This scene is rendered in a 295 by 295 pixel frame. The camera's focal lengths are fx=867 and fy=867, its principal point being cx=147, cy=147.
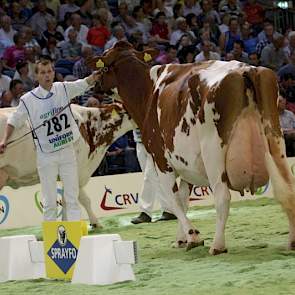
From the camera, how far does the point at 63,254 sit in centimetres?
702

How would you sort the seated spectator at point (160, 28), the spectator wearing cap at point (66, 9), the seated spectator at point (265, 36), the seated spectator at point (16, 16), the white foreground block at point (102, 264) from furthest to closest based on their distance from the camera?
the seated spectator at point (265, 36) → the seated spectator at point (160, 28) → the spectator wearing cap at point (66, 9) → the seated spectator at point (16, 16) → the white foreground block at point (102, 264)

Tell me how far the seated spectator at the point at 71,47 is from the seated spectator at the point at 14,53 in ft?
2.87

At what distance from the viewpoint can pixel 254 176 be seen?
25.8ft

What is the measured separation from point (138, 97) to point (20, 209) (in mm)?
3630

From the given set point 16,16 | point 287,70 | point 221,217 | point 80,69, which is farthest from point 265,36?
point 221,217

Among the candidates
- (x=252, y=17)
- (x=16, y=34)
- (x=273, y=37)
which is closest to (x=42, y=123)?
(x=16, y=34)

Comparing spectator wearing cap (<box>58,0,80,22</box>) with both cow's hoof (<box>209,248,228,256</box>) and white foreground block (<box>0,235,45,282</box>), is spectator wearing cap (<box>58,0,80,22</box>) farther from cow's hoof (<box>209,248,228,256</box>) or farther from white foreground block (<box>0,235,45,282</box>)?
white foreground block (<box>0,235,45,282</box>)

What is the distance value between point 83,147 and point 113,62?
2132 millimetres

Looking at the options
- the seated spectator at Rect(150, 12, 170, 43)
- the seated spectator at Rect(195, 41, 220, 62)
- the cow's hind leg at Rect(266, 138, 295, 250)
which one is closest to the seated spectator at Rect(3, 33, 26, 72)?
the seated spectator at Rect(150, 12, 170, 43)

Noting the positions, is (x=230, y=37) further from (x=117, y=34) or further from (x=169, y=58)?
(x=117, y=34)

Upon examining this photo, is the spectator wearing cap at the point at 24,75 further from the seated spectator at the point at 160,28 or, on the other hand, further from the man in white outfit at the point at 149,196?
the seated spectator at the point at 160,28

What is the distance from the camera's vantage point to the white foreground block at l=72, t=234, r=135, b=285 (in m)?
6.66

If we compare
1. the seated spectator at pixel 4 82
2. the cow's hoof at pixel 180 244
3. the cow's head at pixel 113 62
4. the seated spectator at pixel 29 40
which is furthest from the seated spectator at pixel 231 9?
the cow's hoof at pixel 180 244

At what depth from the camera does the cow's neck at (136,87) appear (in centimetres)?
948
